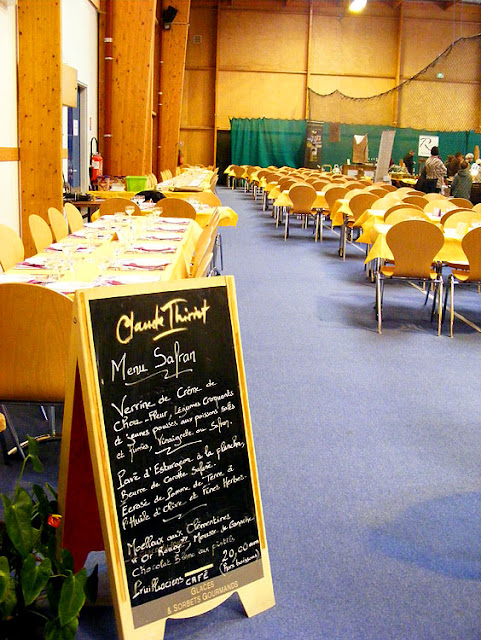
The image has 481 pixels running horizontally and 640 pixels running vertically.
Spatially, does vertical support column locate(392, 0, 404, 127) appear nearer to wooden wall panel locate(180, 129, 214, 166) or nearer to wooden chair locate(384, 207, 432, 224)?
wooden wall panel locate(180, 129, 214, 166)

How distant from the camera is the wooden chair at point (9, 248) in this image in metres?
3.88

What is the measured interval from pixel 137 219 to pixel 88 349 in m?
3.86

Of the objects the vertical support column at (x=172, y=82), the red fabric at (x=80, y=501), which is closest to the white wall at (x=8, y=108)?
the red fabric at (x=80, y=501)

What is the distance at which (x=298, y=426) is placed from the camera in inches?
140

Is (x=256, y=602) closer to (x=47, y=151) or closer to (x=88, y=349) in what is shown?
(x=88, y=349)

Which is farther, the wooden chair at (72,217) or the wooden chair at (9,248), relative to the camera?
the wooden chair at (72,217)

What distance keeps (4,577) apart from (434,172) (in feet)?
39.0

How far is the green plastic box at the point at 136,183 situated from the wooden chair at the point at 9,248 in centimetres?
485

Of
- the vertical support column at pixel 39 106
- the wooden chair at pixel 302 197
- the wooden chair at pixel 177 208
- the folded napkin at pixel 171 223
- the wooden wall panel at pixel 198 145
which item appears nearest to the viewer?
the folded napkin at pixel 171 223

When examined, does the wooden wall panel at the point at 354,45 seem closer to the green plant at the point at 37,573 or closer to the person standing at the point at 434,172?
the person standing at the point at 434,172

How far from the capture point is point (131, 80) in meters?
10.2

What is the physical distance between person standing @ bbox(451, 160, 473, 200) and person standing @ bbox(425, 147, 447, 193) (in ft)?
3.03

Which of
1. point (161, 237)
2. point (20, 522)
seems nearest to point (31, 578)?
point (20, 522)

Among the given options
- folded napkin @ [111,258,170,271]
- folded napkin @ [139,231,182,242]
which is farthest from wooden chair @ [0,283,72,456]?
folded napkin @ [139,231,182,242]
